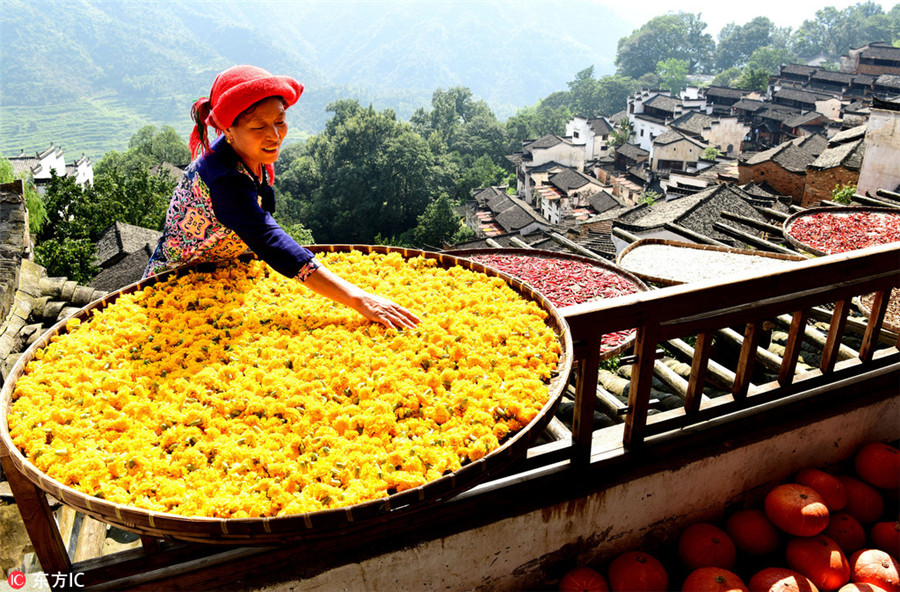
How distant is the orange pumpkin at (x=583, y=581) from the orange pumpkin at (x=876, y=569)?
102cm

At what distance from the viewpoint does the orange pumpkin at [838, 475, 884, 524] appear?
9.34 ft

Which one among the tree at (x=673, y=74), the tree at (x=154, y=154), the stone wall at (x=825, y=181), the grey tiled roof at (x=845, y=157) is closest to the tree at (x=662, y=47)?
the tree at (x=673, y=74)

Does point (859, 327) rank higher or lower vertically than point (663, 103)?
higher

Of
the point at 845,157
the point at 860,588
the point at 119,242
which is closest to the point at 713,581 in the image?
the point at 860,588

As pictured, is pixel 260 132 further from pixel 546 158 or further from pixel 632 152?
pixel 546 158

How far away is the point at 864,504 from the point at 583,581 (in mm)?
1446

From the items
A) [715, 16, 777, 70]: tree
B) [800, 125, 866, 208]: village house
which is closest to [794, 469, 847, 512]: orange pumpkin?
[800, 125, 866, 208]: village house

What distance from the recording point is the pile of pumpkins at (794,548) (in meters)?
2.45

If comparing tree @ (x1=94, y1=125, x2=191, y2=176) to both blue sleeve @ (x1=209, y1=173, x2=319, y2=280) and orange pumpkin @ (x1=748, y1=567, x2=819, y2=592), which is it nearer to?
blue sleeve @ (x1=209, y1=173, x2=319, y2=280)

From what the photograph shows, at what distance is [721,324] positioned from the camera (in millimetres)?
2344

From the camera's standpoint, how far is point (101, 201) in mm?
22812

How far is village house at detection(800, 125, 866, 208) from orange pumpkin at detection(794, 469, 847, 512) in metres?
20.5

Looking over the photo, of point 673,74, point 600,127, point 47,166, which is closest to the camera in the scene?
point 47,166

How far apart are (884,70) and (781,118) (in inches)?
585
